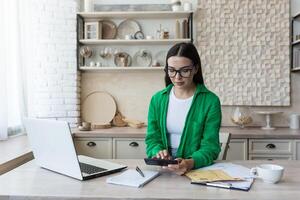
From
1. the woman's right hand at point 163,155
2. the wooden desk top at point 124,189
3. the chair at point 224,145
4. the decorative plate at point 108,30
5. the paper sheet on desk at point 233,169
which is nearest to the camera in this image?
the wooden desk top at point 124,189

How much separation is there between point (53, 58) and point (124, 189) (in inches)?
98.0

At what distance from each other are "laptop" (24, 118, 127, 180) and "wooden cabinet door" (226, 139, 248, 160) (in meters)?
1.66

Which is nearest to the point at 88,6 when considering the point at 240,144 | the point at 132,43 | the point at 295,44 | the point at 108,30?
the point at 108,30

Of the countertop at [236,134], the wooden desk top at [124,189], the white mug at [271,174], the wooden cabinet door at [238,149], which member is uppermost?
the white mug at [271,174]

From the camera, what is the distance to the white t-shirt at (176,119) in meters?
1.68

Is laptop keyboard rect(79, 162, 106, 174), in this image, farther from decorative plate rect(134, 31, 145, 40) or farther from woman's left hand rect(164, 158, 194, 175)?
decorative plate rect(134, 31, 145, 40)

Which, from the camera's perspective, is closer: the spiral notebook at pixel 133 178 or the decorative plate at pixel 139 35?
the spiral notebook at pixel 133 178

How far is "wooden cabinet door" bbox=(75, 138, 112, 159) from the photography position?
3.04m

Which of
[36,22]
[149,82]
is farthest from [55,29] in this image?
[149,82]

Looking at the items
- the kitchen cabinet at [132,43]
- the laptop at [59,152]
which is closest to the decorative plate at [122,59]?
the kitchen cabinet at [132,43]

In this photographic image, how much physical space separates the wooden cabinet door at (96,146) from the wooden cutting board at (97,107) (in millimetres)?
559

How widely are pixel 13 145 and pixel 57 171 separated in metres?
1.41

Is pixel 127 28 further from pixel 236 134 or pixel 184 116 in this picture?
pixel 184 116

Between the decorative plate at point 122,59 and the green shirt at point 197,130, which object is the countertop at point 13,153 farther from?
the decorative plate at point 122,59
